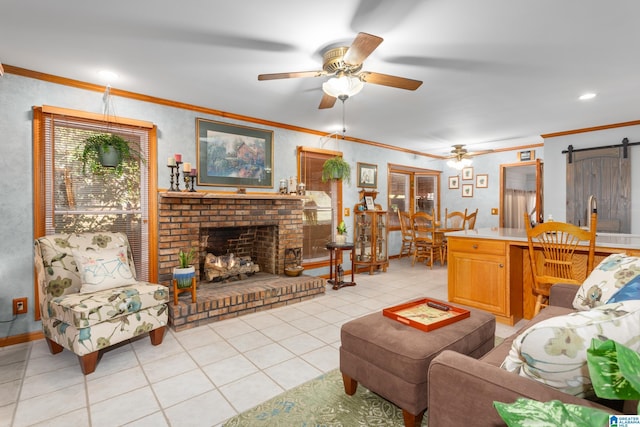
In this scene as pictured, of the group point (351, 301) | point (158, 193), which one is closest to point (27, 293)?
point (158, 193)

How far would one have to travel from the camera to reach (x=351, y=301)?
12.9ft

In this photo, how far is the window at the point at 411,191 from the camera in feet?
21.9

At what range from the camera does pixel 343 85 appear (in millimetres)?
2314

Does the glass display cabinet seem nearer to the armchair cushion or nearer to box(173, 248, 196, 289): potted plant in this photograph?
box(173, 248, 196, 289): potted plant

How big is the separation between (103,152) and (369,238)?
3.96 meters

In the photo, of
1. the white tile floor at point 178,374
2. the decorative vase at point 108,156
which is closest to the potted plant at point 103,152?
the decorative vase at point 108,156

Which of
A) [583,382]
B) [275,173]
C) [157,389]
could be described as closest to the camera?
[583,382]

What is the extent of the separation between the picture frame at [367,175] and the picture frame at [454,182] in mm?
2525

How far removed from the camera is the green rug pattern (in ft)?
5.66

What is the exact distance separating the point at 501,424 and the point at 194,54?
2915 millimetres

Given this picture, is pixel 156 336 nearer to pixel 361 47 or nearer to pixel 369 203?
pixel 361 47

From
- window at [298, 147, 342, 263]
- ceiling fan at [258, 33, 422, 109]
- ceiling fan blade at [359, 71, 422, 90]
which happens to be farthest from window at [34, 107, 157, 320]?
ceiling fan blade at [359, 71, 422, 90]

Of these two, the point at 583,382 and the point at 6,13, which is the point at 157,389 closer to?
the point at 583,382

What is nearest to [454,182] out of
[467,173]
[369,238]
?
[467,173]
